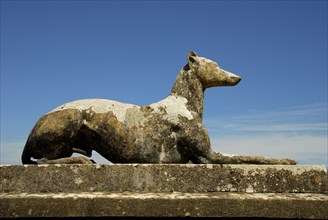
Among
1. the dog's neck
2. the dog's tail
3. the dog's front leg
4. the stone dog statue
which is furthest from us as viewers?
the dog's neck

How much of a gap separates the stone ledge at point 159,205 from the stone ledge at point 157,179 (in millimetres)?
188

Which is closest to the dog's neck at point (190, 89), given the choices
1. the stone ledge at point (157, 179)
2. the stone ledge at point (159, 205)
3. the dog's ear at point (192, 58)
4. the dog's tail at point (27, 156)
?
the dog's ear at point (192, 58)

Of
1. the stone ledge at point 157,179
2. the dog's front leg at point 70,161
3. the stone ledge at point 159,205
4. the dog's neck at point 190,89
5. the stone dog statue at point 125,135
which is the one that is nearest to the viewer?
the stone ledge at point 159,205

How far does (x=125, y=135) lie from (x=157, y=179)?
85 centimetres

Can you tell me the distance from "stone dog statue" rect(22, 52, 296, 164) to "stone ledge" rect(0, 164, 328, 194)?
40cm

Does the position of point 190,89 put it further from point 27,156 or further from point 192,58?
point 27,156

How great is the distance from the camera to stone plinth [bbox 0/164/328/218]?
16.2 ft

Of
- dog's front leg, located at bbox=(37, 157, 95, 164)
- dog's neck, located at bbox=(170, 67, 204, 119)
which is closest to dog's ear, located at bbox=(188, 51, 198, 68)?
dog's neck, located at bbox=(170, 67, 204, 119)

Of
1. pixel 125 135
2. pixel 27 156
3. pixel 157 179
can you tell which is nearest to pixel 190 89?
pixel 125 135

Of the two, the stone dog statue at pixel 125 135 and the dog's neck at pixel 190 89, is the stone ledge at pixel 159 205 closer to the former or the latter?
the stone dog statue at pixel 125 135

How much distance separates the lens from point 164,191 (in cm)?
524

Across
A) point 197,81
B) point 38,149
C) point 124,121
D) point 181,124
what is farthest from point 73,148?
point 197,81

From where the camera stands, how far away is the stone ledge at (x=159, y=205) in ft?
16.1

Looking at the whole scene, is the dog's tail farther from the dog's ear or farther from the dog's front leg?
the dog's ear
